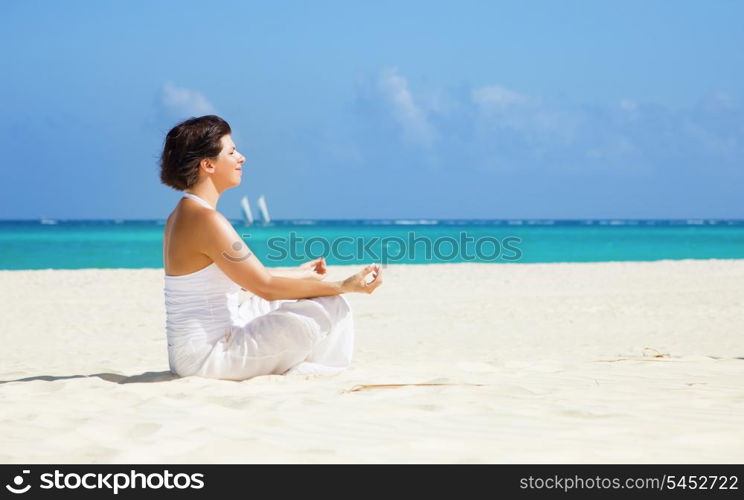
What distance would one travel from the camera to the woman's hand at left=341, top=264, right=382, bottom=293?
4.26m

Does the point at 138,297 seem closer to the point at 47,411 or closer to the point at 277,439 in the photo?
the point at 47,411

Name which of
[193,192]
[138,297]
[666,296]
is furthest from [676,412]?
[138,297]

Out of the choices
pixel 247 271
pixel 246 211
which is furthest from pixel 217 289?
pixel 246 211

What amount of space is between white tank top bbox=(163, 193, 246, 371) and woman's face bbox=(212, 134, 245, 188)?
0.57ft

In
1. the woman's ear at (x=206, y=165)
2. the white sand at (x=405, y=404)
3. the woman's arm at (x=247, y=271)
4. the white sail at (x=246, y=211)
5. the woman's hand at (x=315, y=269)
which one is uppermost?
the white sail at (x=246, y=211)

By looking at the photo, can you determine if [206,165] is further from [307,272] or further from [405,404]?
[405,404]

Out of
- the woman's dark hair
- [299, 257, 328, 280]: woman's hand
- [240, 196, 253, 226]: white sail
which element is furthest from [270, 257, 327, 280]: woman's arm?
[240, 196, 253, 226]: white sail

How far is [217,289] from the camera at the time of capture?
14.1 ft

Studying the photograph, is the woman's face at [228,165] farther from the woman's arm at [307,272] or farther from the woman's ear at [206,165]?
the woman's arm at [307,272]

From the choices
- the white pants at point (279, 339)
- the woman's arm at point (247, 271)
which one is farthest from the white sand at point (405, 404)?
the woman's arm at point (247, 271)

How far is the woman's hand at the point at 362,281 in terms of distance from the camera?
426 cm

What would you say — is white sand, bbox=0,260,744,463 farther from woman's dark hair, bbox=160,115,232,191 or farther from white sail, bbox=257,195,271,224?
white sail, bbox=257,195,271,224

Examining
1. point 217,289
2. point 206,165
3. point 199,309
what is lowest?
point 199,309

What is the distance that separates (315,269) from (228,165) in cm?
92
